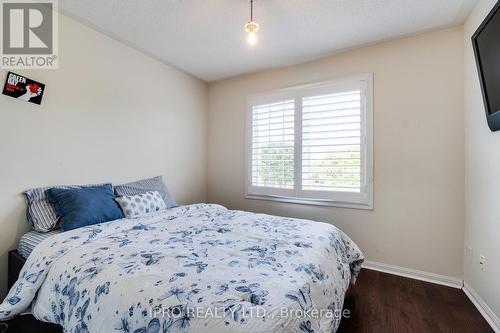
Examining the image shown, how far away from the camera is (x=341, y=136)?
2.67 metres

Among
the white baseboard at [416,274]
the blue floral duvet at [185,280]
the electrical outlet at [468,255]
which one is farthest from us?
the white baseboard at [416,274]

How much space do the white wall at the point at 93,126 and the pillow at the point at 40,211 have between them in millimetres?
76

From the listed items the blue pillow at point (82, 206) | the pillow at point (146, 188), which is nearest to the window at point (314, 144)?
the pillow at point (146, 188)

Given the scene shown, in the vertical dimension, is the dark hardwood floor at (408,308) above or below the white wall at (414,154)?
below

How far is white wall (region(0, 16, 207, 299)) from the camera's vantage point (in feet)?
5.97

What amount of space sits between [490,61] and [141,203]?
2984 mm

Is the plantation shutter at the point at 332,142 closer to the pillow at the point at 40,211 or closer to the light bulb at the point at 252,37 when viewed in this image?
the light bulb at the point at 252,37

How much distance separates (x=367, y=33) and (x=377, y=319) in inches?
102

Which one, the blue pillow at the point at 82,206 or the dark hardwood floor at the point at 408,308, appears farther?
the blue pillow at the point at 82,206

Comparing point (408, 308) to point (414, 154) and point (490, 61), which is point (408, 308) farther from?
point (490, 61)

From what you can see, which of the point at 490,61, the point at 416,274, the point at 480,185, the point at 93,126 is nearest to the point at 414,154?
the point at 480,185

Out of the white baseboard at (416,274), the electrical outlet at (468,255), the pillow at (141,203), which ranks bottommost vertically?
the white baseboard at (416,274)

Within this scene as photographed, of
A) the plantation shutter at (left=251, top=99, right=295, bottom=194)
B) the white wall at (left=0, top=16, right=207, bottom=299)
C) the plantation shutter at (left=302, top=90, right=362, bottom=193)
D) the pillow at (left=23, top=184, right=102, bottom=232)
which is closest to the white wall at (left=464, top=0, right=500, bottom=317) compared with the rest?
the plantation shutter at (left=302, top=90, right=362, bottom=193)

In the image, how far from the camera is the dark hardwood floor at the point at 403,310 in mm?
1628
